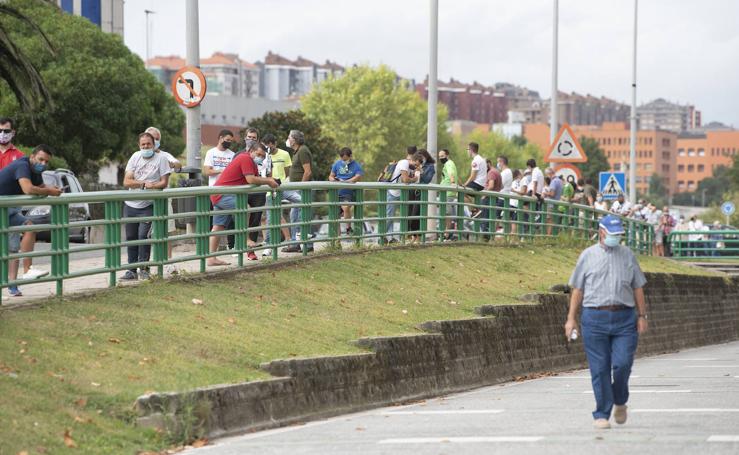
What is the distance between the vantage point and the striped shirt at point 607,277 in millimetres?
12367

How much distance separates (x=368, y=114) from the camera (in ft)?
378

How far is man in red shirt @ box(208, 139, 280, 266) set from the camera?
61.6 ft

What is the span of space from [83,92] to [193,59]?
4073 cm

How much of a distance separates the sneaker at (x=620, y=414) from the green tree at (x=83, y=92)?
48.3m

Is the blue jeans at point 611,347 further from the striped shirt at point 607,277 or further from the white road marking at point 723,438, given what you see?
the white road marking at point 723,438

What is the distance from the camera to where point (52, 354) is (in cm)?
1234

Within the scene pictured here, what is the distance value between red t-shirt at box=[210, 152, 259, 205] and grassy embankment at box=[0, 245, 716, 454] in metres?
1.34

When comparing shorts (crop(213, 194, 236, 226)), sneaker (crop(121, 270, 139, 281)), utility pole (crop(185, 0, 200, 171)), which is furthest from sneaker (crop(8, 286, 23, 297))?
utility pole (crop(185, 0, 200, 171))

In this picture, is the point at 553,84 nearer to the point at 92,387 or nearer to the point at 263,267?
the point at 263,267

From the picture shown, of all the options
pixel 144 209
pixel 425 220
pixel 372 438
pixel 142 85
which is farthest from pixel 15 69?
pixel 142 85

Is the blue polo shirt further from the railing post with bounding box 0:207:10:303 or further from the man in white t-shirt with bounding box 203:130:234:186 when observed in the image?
the railing post with bounding box 0:207:10:303

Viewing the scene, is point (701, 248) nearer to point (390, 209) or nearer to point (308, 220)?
point (390, 209)

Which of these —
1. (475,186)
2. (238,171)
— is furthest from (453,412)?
(475,186)

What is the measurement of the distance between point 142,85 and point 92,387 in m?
56.5
